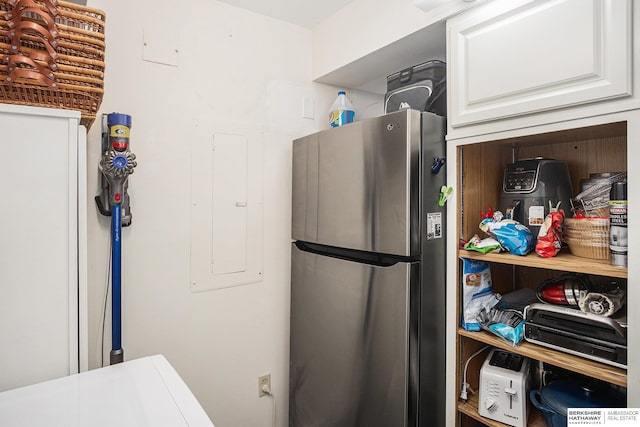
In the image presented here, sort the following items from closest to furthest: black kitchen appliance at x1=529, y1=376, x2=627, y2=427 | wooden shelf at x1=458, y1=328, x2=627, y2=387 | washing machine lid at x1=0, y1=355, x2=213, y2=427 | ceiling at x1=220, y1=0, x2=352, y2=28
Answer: washing machine lid at x1=0, y1=355, x2=213, y2=427 → wooden shelf at x1=458, y1=328, x2=627, y2=387 → black kitchen appliance at x1=529, y1=376, x2=627, y2=427 → ceiling at x1=220, y1=0, x2=352, y2=28

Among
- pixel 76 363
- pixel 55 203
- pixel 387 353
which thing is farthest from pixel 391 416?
pixel 55 203

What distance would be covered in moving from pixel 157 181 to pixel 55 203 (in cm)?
63

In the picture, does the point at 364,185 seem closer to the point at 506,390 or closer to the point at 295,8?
the point at 506,390

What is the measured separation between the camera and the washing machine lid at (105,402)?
2.80 feet

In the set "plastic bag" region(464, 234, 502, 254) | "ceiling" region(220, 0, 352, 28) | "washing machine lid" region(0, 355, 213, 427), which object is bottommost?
"washing machine lid" region(0, 355, 213, 427)

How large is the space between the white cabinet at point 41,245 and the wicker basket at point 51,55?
46 millimetres

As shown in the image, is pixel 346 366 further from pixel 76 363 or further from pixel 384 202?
pixel 76 363

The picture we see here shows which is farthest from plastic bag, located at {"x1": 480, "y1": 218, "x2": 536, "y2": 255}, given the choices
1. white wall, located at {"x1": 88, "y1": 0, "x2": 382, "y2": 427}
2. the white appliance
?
white wall, located at {"x1": 88, "y1": 0, "x2": 382, "y2": 427}

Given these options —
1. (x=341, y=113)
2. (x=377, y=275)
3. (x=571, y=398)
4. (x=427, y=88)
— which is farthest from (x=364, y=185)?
(x=571, y=398)

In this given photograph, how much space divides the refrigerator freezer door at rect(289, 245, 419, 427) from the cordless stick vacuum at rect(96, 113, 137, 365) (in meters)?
0.83

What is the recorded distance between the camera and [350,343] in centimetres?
151

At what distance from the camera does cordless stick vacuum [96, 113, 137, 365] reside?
54.6 inches

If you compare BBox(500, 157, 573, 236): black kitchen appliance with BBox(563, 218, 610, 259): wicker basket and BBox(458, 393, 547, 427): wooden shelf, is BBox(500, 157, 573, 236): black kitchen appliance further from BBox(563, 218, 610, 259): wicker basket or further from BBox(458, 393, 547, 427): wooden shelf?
BBox(458, 393, 547, 427): wooden shelf

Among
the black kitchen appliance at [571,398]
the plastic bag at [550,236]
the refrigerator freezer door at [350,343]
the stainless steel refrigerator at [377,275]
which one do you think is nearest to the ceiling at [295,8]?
the stainless steel refrigerator at [377,275]
